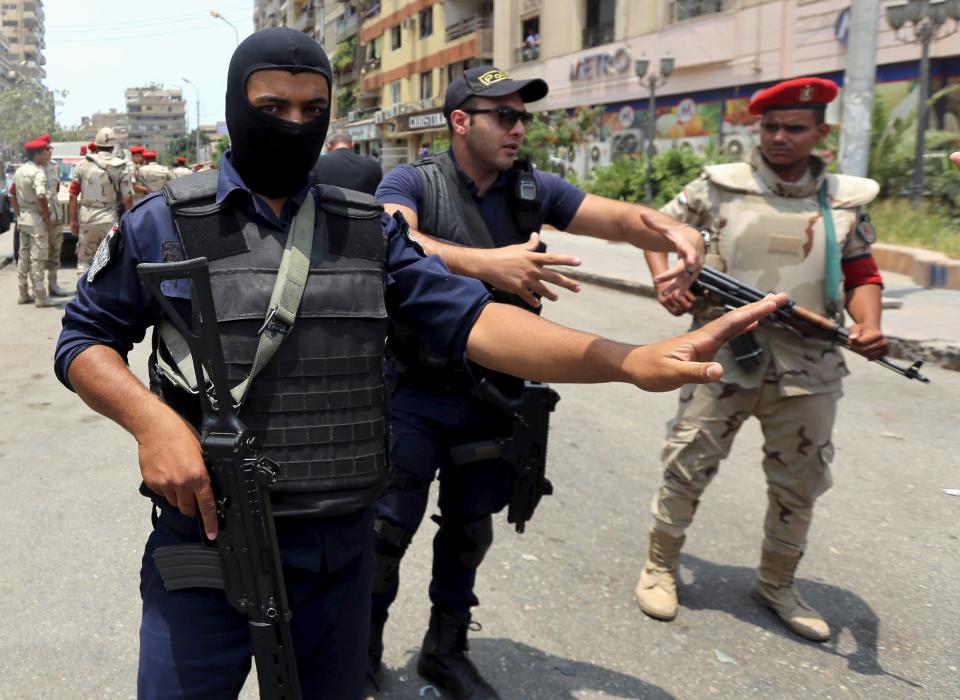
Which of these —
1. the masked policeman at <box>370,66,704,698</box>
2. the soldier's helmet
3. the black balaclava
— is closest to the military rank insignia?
the masked policeman at <box>370,66,704,698</box>

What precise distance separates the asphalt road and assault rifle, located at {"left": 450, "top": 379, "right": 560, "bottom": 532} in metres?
0.63

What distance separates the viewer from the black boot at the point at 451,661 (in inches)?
108

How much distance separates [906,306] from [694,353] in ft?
29.1

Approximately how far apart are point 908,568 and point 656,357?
2.82 m

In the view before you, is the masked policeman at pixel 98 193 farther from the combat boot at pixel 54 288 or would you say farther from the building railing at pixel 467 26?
the building railing at pixel 467 26

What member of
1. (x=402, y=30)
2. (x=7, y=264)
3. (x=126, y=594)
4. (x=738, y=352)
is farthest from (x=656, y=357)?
(x=402, y=30)

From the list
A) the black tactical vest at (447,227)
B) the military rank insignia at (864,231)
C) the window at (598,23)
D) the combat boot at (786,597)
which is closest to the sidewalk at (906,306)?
the military rank insignia at (864,231)

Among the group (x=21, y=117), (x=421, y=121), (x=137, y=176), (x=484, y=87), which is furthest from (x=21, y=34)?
(x=484, y=87)

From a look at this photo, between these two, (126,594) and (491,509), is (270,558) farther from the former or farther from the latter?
(126,594)

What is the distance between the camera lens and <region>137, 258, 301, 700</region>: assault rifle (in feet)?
4.99

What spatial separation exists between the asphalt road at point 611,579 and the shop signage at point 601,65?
22966mm

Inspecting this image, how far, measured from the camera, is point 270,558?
1.59 meters

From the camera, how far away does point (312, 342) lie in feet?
5.47

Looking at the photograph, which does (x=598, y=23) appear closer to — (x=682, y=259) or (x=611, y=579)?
(x=611, y=579)
